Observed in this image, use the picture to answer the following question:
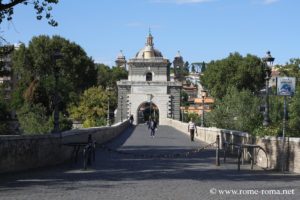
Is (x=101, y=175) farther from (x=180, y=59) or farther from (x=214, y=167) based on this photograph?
(x=180, y=59)

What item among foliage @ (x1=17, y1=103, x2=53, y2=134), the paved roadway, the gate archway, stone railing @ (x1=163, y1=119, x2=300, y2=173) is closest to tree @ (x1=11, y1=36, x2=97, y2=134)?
the gate archway

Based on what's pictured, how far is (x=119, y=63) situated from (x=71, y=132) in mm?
148274

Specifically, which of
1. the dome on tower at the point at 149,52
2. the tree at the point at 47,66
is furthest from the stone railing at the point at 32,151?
the dome on tower at the point at 149,52

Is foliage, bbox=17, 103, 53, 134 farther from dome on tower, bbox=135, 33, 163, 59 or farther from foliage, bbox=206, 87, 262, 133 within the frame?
dome on tower, bbox=135, 33, 163, 59

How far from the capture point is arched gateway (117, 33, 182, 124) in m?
102

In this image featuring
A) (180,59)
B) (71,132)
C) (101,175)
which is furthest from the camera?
(180,59)

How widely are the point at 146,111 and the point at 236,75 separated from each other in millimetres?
24474

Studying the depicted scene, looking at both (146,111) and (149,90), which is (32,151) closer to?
(149,90)

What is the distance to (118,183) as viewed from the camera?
14875 mm

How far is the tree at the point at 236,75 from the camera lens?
10069cm

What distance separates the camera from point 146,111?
119m

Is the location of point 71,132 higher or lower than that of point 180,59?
lower

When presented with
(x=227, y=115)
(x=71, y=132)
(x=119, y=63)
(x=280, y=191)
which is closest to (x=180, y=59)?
(x=119, y=63)

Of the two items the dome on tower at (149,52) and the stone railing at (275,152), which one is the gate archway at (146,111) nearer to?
the dome on tower at (149,52)
